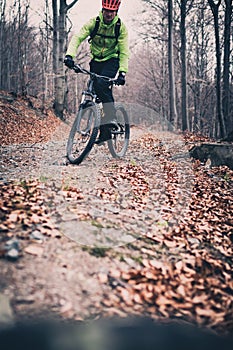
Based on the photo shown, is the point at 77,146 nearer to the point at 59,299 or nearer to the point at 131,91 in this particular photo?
the point at 59,299

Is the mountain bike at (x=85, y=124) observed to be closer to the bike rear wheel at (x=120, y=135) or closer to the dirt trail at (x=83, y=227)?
the dirt trail at (x=83, y=227)

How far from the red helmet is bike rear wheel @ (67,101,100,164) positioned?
1.48m

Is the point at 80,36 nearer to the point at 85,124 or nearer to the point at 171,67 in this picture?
the point at 85,124

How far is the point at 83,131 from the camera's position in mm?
5438

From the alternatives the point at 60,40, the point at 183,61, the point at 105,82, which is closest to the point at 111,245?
the point at 105,82

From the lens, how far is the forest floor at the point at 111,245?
7.61 feet

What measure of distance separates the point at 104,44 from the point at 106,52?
14cm

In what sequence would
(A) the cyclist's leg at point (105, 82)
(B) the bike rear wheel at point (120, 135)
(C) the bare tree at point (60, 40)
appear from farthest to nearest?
(C) the bare tree at point (60, 40) < (B) the bike rear wheel at point (120, 135) < (A) the cyclist's leg at point (105, 82)

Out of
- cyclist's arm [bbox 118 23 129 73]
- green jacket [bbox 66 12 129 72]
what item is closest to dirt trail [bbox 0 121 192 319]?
cyclist's arm [bbox 118 23 129 73]

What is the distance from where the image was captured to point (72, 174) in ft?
16.1

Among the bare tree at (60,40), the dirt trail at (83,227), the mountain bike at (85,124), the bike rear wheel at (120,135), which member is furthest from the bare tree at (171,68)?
the mountain bike at (85,124)

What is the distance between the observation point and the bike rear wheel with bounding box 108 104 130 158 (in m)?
6.28

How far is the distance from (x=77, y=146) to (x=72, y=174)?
87cm

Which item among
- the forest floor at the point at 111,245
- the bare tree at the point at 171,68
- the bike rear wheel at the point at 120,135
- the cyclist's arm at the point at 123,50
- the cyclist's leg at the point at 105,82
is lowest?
the forest floor at the point at 111,245
